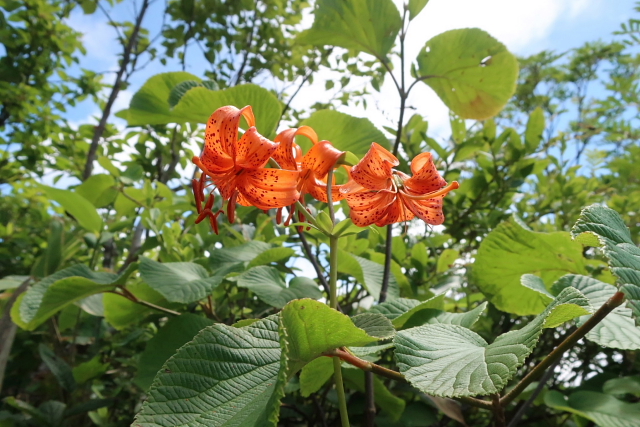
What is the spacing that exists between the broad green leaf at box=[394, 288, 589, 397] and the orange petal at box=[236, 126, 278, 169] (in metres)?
0.27

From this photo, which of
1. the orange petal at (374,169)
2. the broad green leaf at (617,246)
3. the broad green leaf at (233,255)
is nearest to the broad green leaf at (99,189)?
the broad green leaf at (233,255)

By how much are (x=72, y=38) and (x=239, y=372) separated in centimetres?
325

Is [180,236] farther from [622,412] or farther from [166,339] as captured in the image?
[622,412]

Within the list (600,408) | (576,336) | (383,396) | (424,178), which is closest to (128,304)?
(383,396)

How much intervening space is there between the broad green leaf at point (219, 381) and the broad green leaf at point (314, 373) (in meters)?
0.16

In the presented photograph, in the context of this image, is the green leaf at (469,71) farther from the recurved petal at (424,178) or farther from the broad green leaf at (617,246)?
the broad green leaf at (617,246)

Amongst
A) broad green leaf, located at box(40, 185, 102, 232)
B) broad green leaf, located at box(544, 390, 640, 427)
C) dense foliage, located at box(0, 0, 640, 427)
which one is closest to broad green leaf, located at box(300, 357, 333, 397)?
dense foliage, located at box(0, 0, 640, 427)

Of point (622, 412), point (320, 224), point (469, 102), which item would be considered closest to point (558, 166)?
point (469, 102)

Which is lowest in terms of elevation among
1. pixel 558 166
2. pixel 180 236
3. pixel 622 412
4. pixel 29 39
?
pixel 622 412

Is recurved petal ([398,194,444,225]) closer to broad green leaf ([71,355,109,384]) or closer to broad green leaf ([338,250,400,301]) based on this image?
broad green leaf ([338,250,400,301])

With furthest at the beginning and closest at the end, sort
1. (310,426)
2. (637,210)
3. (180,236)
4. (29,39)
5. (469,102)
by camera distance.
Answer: (29,39)
(637,210)
(180,236)
(310,426)
(469,102)

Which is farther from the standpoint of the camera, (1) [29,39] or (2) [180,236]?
(1) [29,39]

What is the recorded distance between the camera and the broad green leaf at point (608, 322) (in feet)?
1.44

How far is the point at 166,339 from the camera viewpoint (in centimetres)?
75
